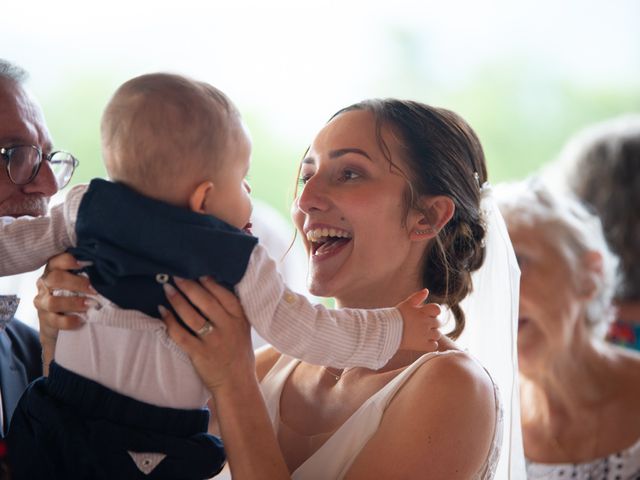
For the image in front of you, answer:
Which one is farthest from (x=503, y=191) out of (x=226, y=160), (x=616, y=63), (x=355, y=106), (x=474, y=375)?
(x=616, y=63)

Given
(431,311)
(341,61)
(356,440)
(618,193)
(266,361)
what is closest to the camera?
(431,311)

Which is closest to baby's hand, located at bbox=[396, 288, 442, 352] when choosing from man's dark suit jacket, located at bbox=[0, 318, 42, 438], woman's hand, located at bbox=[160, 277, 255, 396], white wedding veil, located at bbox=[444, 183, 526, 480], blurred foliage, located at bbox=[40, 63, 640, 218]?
woman's hand, located at bbox=[160, 277, 255, 396]

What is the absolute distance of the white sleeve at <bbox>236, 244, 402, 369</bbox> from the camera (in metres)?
1.55

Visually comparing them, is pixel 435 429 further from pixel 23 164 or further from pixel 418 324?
pixel 23 164

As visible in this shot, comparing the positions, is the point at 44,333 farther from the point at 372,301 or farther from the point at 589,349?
the point at 589,349

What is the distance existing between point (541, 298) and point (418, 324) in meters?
1.63

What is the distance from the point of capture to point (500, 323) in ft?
7.28

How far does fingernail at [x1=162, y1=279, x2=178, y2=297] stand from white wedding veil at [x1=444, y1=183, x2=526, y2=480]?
945mm

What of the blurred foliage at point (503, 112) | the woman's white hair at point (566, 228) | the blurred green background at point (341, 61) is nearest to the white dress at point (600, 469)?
the woman's white hair at point (566, 228)

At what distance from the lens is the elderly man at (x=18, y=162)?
1.99 meters

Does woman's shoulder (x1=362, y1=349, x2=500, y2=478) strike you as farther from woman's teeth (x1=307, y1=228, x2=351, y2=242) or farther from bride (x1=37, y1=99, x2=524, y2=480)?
woman's teeth (x1=307, y1=228, x2=351, y2=242)

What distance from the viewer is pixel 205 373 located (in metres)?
1.58

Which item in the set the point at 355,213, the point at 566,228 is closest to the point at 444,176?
the point at 355,213

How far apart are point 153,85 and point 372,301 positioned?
2.78 ft
